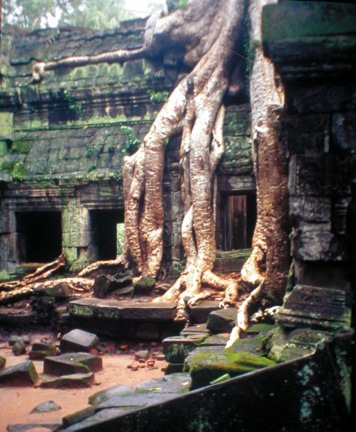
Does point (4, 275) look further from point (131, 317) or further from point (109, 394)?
point (109, 394)

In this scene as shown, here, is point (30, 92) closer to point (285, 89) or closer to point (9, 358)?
point (9, 358)

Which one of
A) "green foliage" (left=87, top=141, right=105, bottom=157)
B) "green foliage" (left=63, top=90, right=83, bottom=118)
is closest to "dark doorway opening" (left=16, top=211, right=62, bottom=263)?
"green foliage" (left=87, top=141, right=105, bottom=157)

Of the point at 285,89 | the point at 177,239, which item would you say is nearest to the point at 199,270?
the point at 177,239

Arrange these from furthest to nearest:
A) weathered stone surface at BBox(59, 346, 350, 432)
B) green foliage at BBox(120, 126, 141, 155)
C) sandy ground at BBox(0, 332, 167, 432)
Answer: green foliage at BBox(120, 126, 141, 155) → sandy ground at BBox(0, 332, 167, 432) → weathered stone surface at BBox(59, 346, 350, 432)

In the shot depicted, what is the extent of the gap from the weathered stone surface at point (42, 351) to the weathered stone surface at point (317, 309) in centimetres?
383

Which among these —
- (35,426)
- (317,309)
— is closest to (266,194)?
(317,309)

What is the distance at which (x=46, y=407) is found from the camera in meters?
4.27

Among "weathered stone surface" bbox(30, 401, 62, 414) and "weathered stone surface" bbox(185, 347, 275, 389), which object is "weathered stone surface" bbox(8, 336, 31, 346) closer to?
"weathered stone surface" bbox(30, 401, 62, 414)

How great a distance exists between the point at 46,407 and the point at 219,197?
452 cm

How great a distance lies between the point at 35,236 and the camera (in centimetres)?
1106

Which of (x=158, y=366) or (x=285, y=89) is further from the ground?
(x=285, y=89)

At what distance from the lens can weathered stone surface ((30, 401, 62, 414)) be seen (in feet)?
13.8

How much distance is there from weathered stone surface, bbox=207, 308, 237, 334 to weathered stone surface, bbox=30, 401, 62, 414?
1884 mm

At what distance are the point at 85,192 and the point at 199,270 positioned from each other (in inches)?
110
